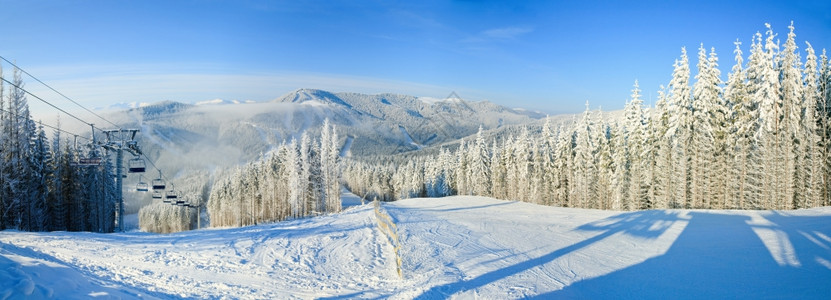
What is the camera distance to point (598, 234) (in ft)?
56.8

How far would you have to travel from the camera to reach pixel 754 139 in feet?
98.1

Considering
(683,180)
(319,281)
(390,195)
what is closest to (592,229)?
(319,281)

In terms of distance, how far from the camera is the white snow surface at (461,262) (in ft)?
31.0

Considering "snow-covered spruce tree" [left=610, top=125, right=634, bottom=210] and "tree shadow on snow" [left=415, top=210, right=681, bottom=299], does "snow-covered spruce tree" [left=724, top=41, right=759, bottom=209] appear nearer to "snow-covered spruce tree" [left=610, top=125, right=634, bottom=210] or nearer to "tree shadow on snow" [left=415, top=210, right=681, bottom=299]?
"snow-covered spruce tree" [left=610, top=125, right=634, bottom=210]

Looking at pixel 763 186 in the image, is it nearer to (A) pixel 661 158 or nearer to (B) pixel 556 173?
(A) pixel 661 158

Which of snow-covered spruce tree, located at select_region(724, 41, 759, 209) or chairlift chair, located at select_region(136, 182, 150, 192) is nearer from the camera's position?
chairlift chair, located at select_region(136, 182, 150, 192)

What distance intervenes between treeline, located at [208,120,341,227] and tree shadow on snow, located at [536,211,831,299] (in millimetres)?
39986

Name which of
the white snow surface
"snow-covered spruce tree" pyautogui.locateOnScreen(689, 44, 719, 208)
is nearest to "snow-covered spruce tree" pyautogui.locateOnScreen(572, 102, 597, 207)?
"snow-covered spruce tree" pyautogui.locateOnScreen(689, 44, 719, 208)

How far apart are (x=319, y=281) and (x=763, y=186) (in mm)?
33210

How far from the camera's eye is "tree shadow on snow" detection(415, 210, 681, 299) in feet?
33.7

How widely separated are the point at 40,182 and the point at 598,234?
41.8 m

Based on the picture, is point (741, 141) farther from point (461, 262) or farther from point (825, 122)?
point (461, 262)

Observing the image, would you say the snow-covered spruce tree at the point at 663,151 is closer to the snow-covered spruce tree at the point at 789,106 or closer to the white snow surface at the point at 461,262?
the snow-covered spruce tree at the point at 789,106

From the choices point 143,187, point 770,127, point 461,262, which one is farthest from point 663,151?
point 143,187
